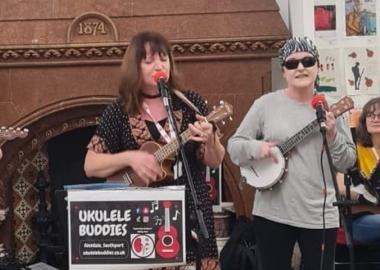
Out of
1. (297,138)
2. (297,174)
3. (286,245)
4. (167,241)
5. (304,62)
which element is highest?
(304,62)

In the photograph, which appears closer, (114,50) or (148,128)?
(148,128)

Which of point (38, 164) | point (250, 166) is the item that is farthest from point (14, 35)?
point (250, 166)

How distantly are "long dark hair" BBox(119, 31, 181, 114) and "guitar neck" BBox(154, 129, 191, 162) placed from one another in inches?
6.1

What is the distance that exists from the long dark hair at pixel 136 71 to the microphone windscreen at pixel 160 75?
8 cm

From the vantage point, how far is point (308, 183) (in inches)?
100.0

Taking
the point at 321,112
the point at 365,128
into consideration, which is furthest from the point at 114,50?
the point at 321,112

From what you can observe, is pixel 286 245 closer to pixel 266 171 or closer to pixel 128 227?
pixel 266 171

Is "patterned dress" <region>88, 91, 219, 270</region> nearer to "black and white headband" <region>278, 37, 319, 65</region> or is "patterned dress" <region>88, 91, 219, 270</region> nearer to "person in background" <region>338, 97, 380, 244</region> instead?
"black and white headband" <region>278, 37, 319, 65</region>

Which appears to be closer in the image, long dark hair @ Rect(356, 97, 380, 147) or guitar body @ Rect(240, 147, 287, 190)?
guitar body @ Rect(240, 147, 287, 190)

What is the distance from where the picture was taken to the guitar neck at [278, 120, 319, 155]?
99.2 inches

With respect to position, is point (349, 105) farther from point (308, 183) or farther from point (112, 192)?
point (112, 192)

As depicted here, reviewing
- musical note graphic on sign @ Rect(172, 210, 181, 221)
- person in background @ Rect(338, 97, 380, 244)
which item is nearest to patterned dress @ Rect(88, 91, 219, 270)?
musical note graphic on sign @ Rect(172, 210, 181, 221)

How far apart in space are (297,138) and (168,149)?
0.55 m

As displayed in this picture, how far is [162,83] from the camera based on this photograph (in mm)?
2156
